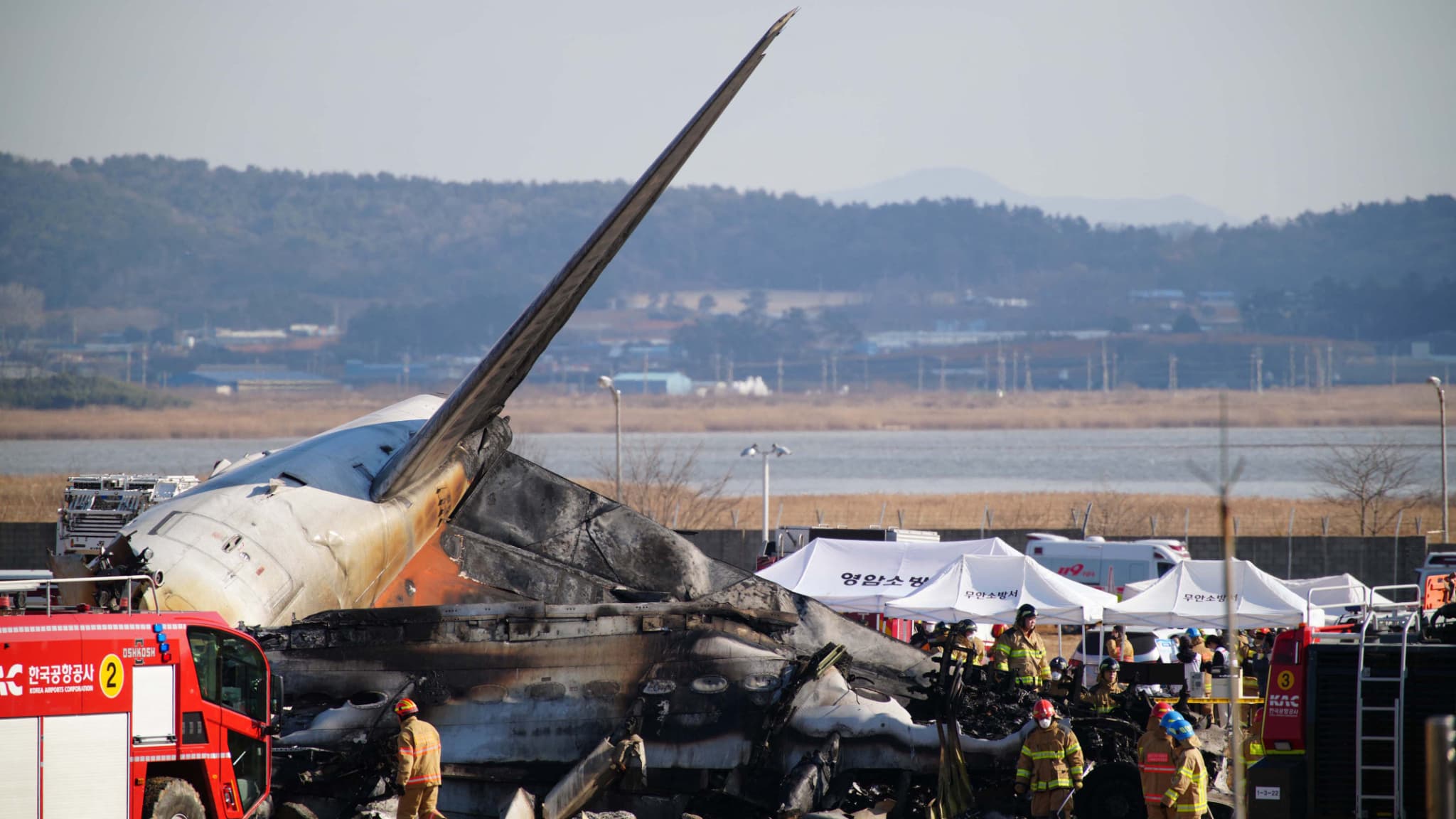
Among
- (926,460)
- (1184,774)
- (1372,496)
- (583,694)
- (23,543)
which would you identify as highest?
(583,694)

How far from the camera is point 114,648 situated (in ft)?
45.0

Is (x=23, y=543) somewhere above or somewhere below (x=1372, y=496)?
below

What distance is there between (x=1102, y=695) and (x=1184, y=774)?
495 cm

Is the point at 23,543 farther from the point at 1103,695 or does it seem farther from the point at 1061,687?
the point at 1103,695

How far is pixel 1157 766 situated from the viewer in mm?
16031

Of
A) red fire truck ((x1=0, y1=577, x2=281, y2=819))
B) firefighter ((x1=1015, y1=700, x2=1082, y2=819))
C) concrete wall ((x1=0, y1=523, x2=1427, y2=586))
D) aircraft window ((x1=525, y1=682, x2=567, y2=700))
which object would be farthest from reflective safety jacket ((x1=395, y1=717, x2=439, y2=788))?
concrete wall ((x1=0, y1=523, x2=1427, y2=586))

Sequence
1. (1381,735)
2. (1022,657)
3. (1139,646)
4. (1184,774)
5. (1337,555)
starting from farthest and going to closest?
(1337,555), (1139,646), (1022,657), (1184,774), (1381,735)

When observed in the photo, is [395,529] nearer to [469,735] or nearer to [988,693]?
→ [469,735]

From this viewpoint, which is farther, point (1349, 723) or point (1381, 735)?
point (1349, 723)

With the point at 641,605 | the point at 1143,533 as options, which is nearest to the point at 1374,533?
the point at 1143,533

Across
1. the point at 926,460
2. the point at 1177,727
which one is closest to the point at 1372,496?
the point at 1177,727

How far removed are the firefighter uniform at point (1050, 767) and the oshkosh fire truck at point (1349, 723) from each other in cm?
196

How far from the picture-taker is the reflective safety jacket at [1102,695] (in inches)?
787

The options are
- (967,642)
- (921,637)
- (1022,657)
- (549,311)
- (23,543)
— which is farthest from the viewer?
(23,543)
